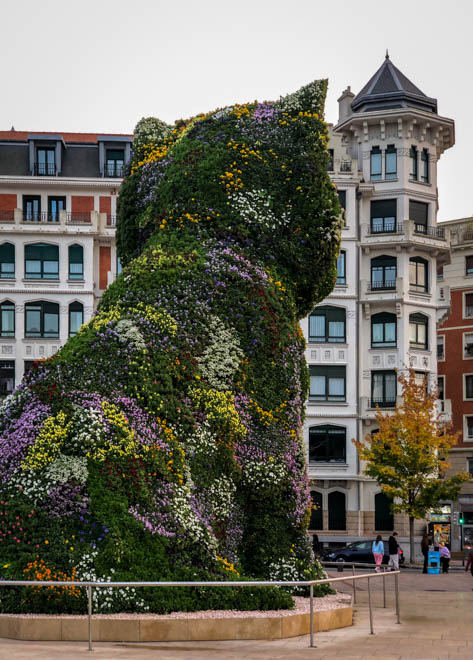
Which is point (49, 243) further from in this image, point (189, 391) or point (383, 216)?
point (189, 391)

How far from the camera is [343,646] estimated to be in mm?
14672

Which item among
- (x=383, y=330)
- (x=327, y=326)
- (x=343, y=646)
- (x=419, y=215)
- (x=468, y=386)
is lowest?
(x=343, y=646)

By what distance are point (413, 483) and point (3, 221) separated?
27.1m

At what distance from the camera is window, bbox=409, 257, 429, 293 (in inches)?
2403

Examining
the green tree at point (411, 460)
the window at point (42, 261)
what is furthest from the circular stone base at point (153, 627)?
the window at point (42, 261)

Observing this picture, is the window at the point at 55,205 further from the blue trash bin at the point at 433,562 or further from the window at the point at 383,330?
the blue trash bin at the point at 433,562

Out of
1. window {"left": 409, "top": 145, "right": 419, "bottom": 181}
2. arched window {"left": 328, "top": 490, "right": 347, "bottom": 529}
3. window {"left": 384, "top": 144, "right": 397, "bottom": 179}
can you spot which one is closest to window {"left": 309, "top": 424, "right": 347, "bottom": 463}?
arched window {"left": 328, "top": 490, "right": 347, "bottom": 529}

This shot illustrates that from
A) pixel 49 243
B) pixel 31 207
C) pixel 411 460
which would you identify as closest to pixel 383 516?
pixel 411 460

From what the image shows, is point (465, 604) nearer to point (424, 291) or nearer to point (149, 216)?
point (149, 216)

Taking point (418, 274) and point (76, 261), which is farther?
point (418, 274)

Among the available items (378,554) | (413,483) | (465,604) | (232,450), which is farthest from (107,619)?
(413,483)

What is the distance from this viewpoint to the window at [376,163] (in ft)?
201

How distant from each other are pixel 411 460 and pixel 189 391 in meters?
33.8

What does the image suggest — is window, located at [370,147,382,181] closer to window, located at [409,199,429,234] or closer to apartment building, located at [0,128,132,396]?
window, located at [409,199,429,234]
